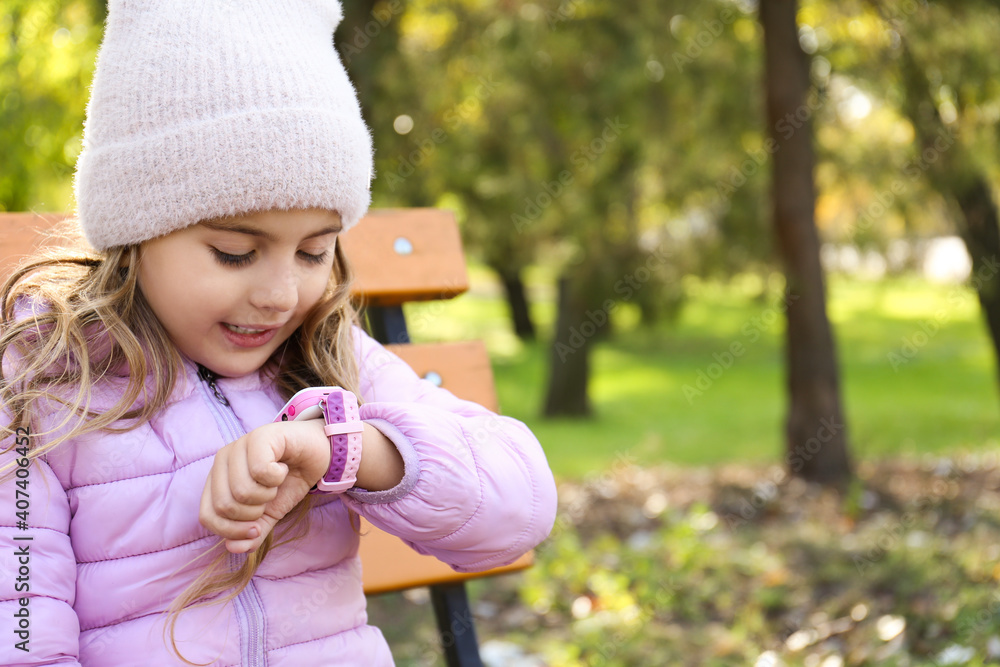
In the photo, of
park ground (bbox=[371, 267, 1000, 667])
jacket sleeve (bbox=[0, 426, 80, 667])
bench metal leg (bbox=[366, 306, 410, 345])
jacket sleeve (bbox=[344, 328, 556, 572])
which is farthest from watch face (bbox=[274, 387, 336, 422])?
park ground (bbox=[371, 267, 1000, 667])

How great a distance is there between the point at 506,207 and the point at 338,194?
24.2ft

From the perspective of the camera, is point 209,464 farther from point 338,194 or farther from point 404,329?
point 404,329

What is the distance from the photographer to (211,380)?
1.47 metres

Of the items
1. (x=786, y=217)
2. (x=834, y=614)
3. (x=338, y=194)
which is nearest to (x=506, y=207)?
(x=786, y=217)

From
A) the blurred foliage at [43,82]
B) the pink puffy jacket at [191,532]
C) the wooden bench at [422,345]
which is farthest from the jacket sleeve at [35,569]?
A: the blurred foliage at [43,82]

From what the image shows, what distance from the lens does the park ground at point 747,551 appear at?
275 centimetres

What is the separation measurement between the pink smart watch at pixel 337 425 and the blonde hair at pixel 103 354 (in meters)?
0.18

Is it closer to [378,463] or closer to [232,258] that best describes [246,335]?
[232,258]

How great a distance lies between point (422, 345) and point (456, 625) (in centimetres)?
58

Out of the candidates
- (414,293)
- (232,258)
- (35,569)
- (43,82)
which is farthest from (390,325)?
(43,82)

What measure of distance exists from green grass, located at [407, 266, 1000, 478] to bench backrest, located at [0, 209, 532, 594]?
2.50ft

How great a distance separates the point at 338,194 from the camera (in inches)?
54.6

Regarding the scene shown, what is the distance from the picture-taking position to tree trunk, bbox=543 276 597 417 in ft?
28.1

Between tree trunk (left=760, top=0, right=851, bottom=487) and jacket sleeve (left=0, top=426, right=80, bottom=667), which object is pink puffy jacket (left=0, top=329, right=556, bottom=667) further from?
tree trunk (left=760, top=0, right=851, bottom=487)
